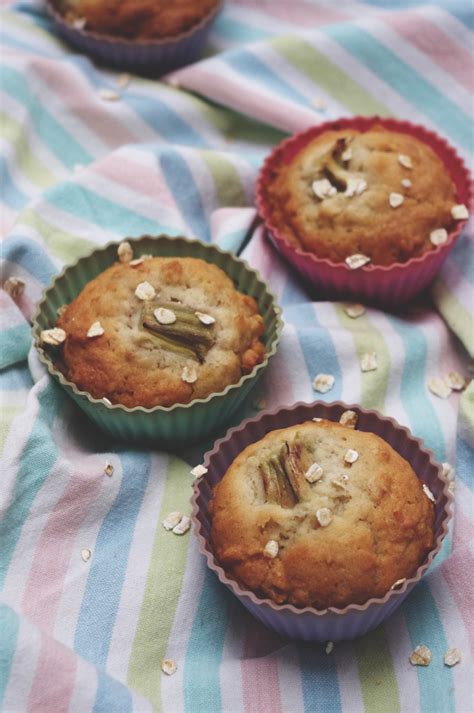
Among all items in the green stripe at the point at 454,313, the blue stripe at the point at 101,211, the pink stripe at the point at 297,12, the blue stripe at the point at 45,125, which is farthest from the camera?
the pink stripe at the point at 297,12

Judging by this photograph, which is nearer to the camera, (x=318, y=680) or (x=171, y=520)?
(x=318, y=680)

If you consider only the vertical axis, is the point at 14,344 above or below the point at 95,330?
below

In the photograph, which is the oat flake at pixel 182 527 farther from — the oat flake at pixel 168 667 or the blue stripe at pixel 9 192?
the blue stripe at pixel 9 192

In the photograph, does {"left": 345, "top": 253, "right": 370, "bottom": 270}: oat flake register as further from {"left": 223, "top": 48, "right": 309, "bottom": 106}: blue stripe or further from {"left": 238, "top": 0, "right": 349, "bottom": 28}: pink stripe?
{"left": 238, "top": 0, "right": 349, "bottom": 28}: pink stripe

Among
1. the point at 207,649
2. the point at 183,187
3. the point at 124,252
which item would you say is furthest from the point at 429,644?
the point at 183,187

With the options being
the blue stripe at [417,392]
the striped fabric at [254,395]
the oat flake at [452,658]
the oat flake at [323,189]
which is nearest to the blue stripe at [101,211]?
the striped fabric at [254,395]

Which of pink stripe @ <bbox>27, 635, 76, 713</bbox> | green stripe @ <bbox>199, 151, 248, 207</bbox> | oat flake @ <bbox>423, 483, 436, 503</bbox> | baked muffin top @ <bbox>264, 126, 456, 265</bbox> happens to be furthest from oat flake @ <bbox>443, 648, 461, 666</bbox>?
green stripe @ <bbox>199, 151, 248, 207</bbox>

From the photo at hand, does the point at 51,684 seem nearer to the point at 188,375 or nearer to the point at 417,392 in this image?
the point at 188,375
